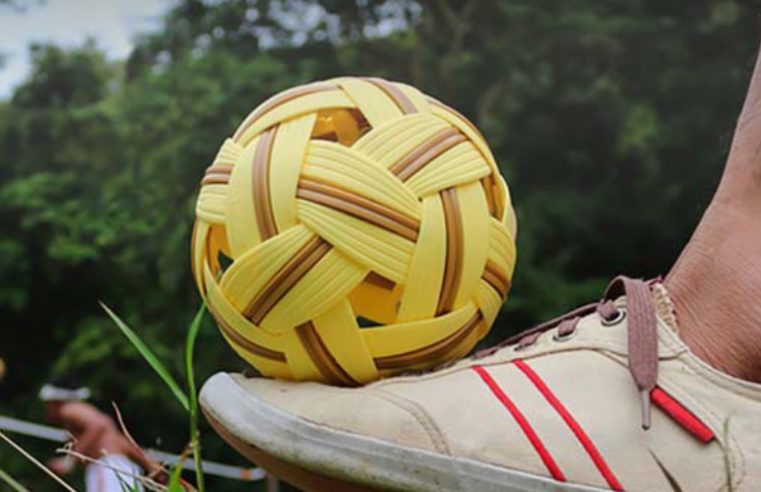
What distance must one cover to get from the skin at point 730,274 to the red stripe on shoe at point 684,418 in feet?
0.18

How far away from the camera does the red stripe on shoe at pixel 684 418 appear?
2.55 ft

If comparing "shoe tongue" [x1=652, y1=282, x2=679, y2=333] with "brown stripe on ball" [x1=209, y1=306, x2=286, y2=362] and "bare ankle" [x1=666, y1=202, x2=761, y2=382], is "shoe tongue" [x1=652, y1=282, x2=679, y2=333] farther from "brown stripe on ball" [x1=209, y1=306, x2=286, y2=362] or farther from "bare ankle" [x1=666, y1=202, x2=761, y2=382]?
"brown stripe on ball" [x1=209, y1=306, x2=286, y2=362]

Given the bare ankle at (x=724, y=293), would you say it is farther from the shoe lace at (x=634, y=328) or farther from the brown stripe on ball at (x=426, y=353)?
the brown stripe on ball at (x=426, y=353)

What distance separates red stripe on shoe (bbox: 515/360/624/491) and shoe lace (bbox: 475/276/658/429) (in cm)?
4

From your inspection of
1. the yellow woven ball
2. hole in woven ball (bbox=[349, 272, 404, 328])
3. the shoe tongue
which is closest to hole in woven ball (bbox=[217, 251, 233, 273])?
the yellow woven ball

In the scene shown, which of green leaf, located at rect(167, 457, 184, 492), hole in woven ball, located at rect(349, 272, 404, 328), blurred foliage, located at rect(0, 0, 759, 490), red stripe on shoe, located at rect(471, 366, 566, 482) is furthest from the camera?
blurred foliage, located at rect(0, 0, 759, 490)

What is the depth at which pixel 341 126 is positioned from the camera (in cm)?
92

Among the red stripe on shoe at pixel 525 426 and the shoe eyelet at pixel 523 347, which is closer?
the red stripe on shoe at pixel 525 426

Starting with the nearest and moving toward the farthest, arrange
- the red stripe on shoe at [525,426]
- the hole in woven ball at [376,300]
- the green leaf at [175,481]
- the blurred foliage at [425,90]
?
the green leaf at [175,481] < the red stripe on shoe at [525,426] < the hole in woven ball at [376,300] < the blurred foliage at [425,90]

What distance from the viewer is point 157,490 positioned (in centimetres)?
75

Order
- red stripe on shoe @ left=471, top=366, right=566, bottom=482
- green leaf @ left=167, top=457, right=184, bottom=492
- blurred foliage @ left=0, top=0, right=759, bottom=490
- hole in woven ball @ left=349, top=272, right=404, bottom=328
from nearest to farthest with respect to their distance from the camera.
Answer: green leaf @ left=167, top=457, right=184, bottom=492 → red stripe on shoe @ left=471, top=366, right=566, bottom=482 → hole in woven ball @ left=349, top=272, right=404, bottom=328 → blurred foliage @ left=0, top=0, right=759, bottom=490

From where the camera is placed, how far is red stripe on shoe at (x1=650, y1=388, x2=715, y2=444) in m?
0.78

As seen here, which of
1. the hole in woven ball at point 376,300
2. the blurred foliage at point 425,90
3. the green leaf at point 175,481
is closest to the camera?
the green leaf at point 175,481

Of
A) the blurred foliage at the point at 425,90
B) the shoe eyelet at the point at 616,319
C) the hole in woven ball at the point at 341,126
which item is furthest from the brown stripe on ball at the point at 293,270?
the blurred foliage at the point at 425,90
